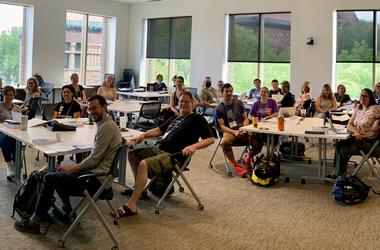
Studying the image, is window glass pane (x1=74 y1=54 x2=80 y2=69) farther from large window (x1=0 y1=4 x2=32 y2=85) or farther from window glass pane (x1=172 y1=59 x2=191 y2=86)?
window glass pane (x1=172 y1=59 x2=191 y2=86)

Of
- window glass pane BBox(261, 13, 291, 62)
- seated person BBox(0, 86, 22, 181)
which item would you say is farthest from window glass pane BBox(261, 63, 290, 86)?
seated person BBox(0, 86, 22, 181)

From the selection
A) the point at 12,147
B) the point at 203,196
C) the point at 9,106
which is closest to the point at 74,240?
the point at 203,196

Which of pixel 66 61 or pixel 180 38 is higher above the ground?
pixel 180 38

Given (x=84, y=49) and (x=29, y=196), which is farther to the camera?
(x=84, y=49)

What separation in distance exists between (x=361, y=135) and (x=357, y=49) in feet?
19.8

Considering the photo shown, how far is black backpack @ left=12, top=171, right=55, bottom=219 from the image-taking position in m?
3.60

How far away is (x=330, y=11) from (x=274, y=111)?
5168mm

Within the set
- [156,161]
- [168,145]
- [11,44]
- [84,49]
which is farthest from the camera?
[84,49]

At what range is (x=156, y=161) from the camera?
4.04 meters

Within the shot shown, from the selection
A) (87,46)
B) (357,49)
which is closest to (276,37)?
(357,49)

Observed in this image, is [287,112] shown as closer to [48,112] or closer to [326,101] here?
[326,101]

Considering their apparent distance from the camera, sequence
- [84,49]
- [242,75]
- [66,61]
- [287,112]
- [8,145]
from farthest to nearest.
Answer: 1. [84,49]
2. [66,61]
3. [242,75]
4. [287,112]
5. [8,145]

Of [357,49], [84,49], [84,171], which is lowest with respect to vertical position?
[84,171]

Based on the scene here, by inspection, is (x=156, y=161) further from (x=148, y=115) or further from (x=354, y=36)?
(x=354, y=36)
